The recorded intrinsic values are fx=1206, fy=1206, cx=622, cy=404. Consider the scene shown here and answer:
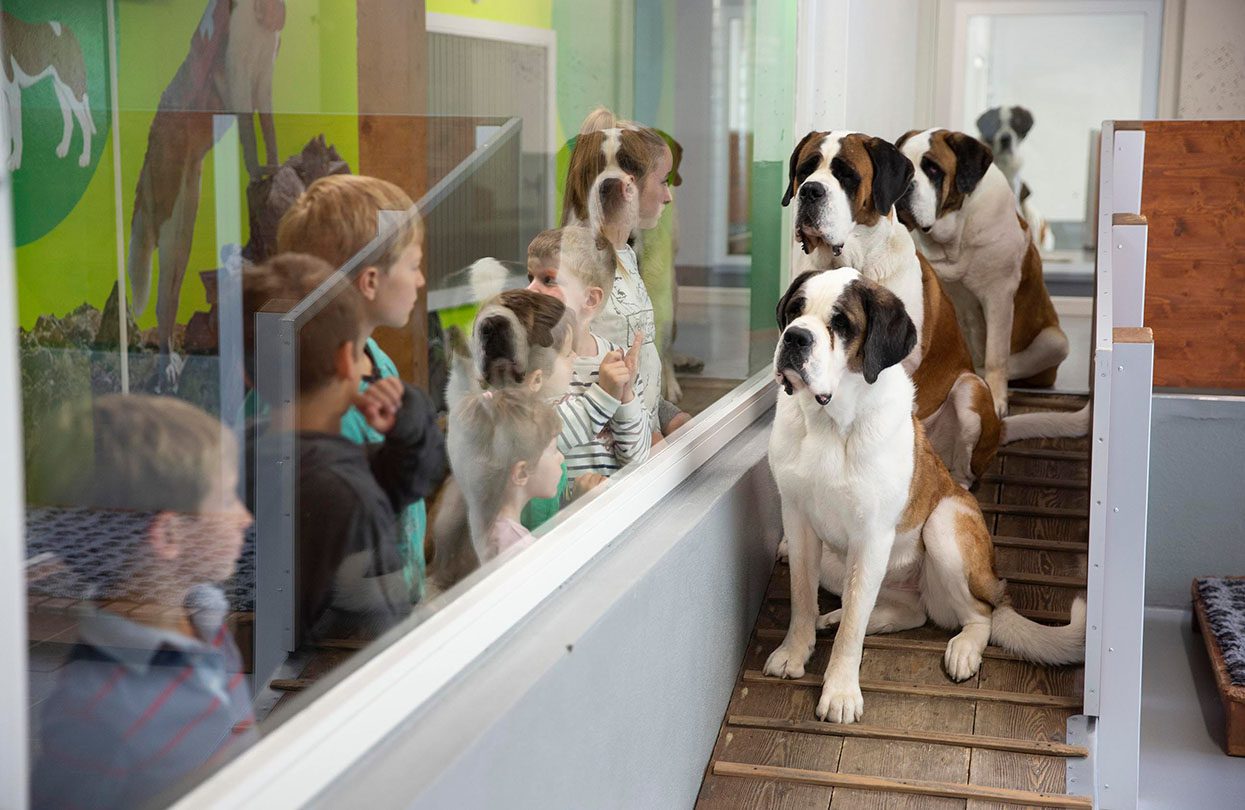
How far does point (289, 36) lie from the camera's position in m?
1.46

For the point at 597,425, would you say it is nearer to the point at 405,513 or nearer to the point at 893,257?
the point at 405,513

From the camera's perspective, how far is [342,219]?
1.40 metres

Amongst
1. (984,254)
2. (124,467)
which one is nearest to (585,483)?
(124,467)

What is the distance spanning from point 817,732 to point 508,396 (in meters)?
1.28

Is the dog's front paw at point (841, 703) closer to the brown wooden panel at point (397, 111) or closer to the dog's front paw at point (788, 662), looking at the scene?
the dog's front paw at point (788, 662)

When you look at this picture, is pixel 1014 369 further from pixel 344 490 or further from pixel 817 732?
pixel 344 490

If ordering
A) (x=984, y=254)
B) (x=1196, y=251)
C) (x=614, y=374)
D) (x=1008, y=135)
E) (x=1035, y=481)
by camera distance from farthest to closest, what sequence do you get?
(x=1008, y=135) → (x=1196, y=251) → (x=984, y=254) → (x=1035, y=481) → (x=614, y=374)

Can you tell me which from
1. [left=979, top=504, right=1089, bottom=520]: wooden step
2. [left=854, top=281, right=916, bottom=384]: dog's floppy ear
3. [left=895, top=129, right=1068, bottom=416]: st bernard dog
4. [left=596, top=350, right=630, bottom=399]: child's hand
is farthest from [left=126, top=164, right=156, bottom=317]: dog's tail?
[left=979, top=504, right=1089, bottom=520]: wooden step

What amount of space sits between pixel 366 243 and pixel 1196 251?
3.91 metres

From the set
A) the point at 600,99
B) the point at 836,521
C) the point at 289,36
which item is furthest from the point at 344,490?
the point at 836,521

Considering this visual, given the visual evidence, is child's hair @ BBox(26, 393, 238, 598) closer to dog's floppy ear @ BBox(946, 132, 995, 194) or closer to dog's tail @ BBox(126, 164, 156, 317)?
dog's tail @ BBox(126, 164, 156, 317)

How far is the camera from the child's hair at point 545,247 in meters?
1.95

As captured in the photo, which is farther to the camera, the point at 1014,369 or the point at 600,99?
the point at 1014,369

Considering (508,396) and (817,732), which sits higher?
(508,396)
